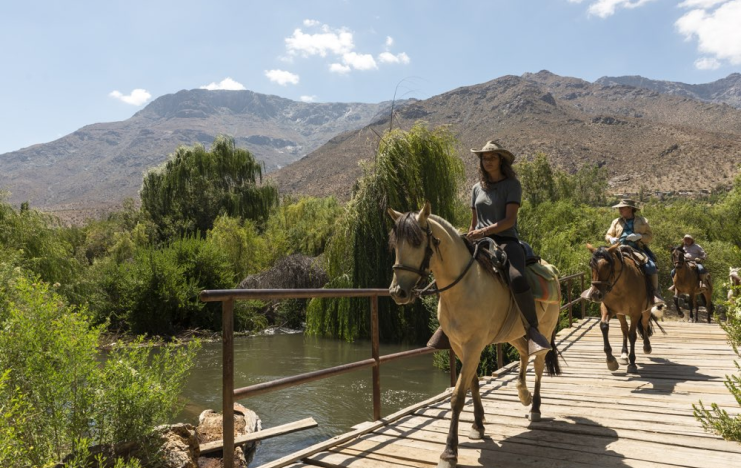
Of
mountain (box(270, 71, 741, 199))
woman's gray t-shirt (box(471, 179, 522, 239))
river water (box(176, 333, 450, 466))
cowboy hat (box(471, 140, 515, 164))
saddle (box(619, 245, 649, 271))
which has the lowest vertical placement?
river water (box(176, 333, 450, 466))

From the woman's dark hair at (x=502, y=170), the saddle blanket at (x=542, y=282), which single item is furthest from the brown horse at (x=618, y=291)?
the woman's dark hair at (x=502, y=170)

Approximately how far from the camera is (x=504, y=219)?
3.93m

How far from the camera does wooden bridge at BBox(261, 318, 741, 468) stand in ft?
11.1

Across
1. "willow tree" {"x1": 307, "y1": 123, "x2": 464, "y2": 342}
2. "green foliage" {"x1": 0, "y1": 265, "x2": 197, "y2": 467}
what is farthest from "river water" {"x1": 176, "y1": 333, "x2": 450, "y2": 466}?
"green foliage" {"x1": 0, "y1": 265, "x2": 197, "y2": 467}

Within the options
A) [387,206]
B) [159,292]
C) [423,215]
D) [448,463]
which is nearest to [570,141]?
[387,206]

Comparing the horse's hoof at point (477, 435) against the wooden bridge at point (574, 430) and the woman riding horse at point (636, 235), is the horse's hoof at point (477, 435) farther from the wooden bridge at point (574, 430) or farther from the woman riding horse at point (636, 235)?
the woman riding horse at point (636, 235)

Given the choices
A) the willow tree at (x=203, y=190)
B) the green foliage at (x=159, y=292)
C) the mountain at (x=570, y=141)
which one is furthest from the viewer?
the mountain at (x=570, y=141)

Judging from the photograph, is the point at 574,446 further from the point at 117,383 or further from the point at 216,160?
the point at 216,160

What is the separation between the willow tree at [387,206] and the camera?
14.0 meters

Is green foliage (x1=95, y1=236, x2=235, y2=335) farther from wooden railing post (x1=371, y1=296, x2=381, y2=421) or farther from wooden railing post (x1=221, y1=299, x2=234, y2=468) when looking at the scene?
wooden railing post (x1=221, y1=299, x2=234, y2=468)

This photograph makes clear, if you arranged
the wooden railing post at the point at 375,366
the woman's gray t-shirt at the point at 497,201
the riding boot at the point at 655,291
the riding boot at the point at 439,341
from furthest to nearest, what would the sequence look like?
the riding boot at the point at 655,291 → the wooden railing post at the point at 375,366 → the riding boot at the point at 439,341 → the woman's gray t-shirt at the point at 497,201

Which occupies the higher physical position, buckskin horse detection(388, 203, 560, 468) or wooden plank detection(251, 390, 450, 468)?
buckskin horse detection(388, 203, 560, 468)

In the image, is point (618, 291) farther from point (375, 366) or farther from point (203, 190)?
point (203, 190)

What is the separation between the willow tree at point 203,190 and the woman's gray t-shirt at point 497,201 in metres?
26.5
